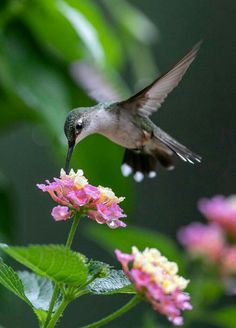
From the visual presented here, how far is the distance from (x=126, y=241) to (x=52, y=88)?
47 cm

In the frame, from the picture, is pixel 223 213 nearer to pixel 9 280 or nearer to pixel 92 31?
pixel 92 31

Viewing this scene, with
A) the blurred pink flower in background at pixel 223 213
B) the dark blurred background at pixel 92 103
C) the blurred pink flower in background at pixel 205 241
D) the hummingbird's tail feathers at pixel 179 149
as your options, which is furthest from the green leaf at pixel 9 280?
the blurred pink flower in background at pixel 223 213

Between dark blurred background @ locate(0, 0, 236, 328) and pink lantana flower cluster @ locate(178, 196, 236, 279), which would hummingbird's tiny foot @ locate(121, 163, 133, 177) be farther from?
pink lantana flower cluster @ locate(178, 196, 236, 279)

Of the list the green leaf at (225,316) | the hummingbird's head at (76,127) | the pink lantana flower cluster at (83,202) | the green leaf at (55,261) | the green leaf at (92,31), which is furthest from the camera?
the green leaf at (92,31)

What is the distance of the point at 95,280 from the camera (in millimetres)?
956

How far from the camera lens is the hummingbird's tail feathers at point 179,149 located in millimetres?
1360

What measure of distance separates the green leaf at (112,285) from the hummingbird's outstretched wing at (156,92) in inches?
16.9

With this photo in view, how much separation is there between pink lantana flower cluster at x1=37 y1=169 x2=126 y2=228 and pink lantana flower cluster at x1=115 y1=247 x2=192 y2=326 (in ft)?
0.22

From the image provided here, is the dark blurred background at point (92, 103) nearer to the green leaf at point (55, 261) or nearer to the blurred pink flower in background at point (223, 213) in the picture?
the blurred pink flower in background at point (223, 213)

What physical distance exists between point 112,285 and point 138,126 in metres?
0.66

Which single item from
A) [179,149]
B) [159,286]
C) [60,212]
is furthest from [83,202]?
[179,149]

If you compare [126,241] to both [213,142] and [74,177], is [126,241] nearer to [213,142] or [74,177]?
[74,177]

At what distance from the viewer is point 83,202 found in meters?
0.96

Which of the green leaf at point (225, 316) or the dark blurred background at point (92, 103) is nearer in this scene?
the green leaf at point (225, 316)
